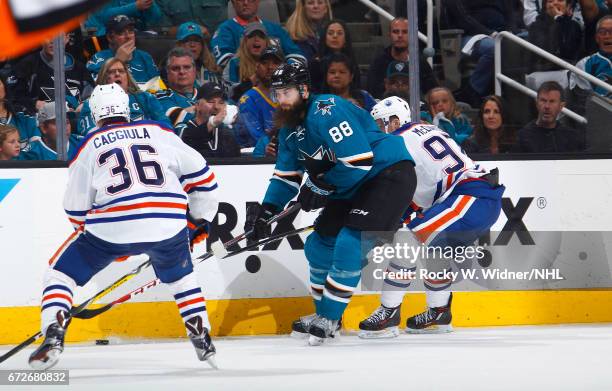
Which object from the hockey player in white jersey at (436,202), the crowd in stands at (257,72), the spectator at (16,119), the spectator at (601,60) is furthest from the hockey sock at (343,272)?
the spectator at (601,60)

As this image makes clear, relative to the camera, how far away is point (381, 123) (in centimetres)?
588

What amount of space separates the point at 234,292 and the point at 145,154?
1.59m

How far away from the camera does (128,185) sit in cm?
449

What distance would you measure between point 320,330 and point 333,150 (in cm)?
87

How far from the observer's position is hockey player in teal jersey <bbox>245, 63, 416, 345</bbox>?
17.3ft

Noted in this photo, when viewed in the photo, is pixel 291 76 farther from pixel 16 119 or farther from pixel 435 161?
pixel 16 119

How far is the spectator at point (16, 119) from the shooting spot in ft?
18.4

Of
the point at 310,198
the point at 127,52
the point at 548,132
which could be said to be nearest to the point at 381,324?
the point at 310,198

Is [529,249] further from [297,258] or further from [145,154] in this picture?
[145,154]

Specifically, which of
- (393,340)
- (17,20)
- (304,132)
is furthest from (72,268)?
(17,20)

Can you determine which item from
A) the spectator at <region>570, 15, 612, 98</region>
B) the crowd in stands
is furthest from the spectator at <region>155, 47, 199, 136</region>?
the spectator at <region>570, 15, 612, 98</region>

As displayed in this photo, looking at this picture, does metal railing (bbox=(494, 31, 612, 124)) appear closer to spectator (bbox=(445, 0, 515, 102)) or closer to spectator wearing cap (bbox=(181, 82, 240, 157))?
spectator (bbox=(445, 0, 515, 102))

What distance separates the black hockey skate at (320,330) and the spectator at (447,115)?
1353 millimetres

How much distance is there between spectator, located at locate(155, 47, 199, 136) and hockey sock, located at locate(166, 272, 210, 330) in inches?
56.6
